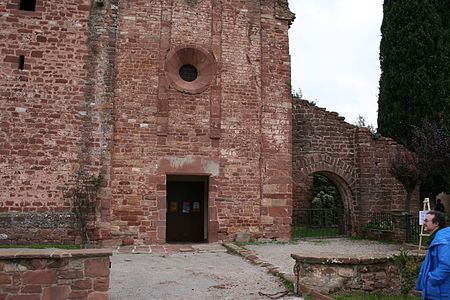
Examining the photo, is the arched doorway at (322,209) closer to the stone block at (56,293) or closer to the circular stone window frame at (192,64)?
the circular stone window frame at (192,64)

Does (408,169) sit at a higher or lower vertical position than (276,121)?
lower

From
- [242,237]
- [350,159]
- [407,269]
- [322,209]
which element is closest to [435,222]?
[407,269]

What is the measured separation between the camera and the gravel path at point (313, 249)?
9.54 metres

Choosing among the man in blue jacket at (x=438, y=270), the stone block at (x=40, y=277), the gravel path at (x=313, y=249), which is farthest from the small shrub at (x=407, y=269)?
the stone block at (x=40, y=277)

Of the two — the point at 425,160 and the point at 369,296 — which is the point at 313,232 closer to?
the point at 425,160

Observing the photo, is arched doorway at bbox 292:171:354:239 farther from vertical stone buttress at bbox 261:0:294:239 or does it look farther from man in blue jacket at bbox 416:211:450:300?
man in blue jacket at bbox 416:211:450:300

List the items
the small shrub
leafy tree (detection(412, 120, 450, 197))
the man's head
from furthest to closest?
leafy tree (detection(412, 120, 450, 197))
the small shrub
the man's head

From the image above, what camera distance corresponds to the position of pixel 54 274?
5570 millimetres

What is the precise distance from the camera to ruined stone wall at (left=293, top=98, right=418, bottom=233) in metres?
15.6

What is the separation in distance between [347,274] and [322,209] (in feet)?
34.6

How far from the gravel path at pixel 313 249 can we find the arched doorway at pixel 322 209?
150 centimetres

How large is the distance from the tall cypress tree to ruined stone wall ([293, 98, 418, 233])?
215cm

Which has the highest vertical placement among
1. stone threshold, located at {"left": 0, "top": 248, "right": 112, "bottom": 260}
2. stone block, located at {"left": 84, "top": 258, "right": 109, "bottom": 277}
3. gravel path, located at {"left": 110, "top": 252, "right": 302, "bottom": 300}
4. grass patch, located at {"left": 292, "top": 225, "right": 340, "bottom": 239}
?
stone threshold, located at {"left": 0, "top": 248, "right": 112, "bottom": 260}

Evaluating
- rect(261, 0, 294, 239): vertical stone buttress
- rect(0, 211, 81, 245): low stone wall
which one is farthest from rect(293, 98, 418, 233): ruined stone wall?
rect(0, 211, 81, 245): low stone wall
